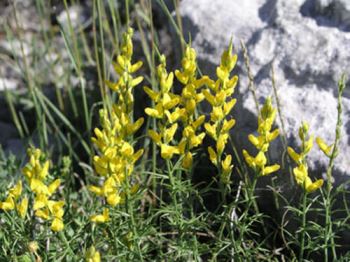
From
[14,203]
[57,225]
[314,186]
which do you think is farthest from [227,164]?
[14,203]

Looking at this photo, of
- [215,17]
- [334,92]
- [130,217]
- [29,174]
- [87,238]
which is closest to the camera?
[29,174]

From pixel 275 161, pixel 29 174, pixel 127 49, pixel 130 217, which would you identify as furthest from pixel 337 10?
pixel 29 174

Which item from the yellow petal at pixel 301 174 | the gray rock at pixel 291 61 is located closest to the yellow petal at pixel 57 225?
the yellow petal at pixel 301 174

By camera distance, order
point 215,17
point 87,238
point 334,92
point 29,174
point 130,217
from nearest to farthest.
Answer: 1. point 29,174
2. point 130,217
3. point 87,238
4. point 334,92
5. point 215,17

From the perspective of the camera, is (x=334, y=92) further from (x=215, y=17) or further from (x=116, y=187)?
(x=116, y=187)

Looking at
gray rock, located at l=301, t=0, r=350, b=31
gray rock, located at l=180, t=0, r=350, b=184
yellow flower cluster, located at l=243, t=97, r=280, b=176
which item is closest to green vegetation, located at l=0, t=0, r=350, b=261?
yellow flower cluster, located at l=243, t=97, r=280, b=176

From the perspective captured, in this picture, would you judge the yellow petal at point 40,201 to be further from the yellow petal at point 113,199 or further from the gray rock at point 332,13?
the gray rock at point 332,13
